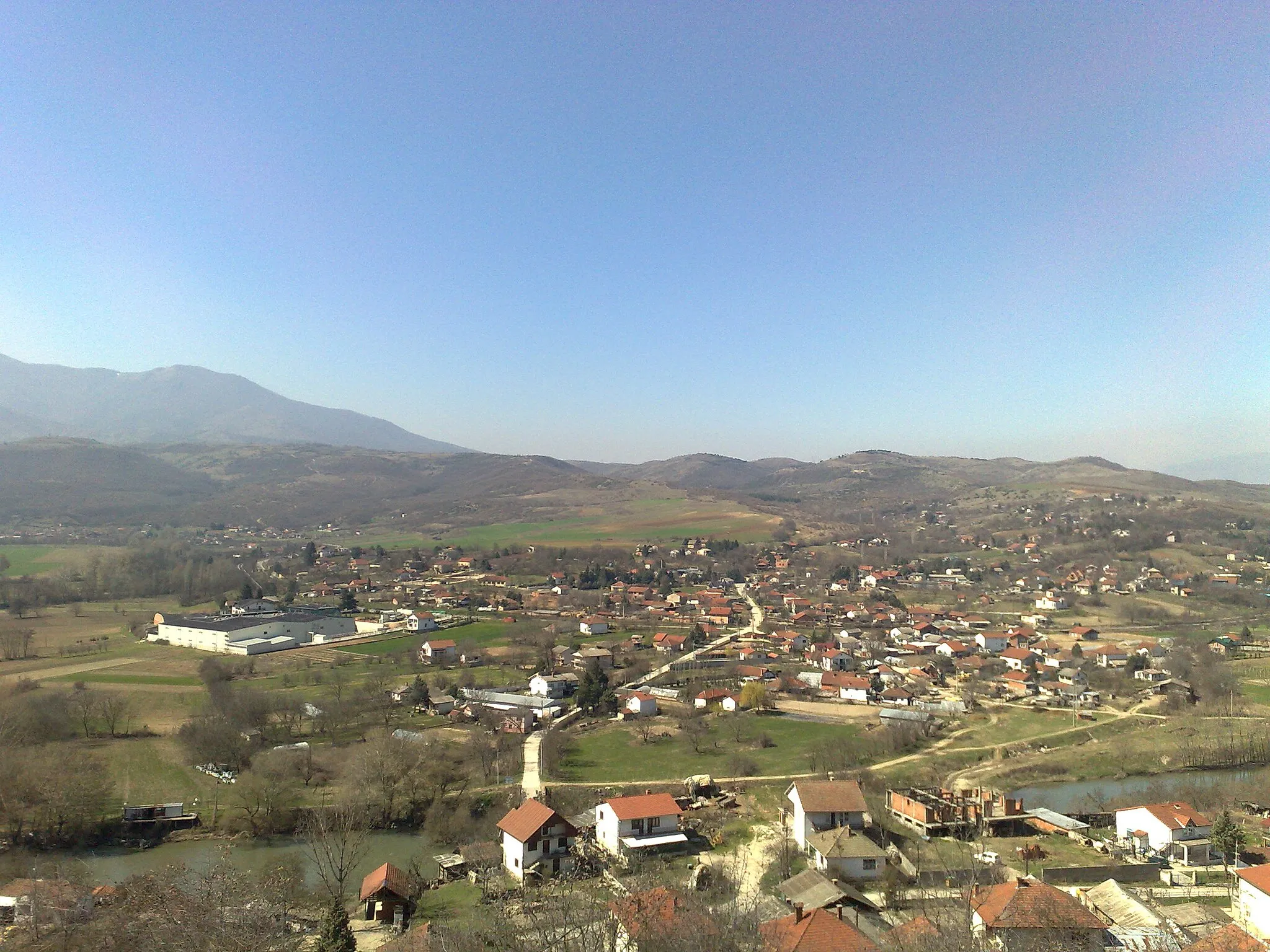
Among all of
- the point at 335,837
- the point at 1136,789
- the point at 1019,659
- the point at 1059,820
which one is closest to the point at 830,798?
the point at 1059,820

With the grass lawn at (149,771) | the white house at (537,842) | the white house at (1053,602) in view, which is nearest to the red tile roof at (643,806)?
the white house at (537,842)

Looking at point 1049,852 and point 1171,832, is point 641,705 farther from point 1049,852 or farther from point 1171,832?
point 1171,832

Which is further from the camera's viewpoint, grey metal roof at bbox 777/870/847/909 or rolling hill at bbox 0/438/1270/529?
rolling hill at bbox 0/438/1270/529

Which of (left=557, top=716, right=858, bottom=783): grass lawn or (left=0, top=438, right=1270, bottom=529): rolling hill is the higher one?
(left=0, top=438, right=1270, bottom=529): rolling hill

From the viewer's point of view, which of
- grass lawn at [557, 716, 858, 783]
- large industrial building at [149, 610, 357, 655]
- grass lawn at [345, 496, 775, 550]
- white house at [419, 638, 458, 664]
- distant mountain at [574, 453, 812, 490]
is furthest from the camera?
distant mountain at [574, 453, 812, 490]

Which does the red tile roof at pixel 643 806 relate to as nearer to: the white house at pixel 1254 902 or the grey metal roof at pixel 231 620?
the white house at pixel 1254 902

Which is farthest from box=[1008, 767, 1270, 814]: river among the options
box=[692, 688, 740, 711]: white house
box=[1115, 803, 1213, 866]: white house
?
box=[692, 688, 740, 711]: white house

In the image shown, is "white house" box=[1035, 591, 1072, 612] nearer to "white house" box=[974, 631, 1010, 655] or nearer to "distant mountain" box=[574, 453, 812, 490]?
"white house" box=[974, 631, 1010, 655]
